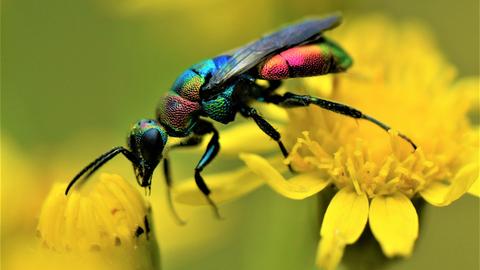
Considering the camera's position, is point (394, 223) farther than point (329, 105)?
No

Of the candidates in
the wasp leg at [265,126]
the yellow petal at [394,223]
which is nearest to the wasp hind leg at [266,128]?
the wasp leg at [265,126]

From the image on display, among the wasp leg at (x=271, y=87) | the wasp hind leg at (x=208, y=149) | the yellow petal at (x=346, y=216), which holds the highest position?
the wasp leg at (x=271, y=87)

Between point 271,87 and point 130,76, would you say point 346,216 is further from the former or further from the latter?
point 130,76

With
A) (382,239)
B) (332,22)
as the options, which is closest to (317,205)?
(382,239)

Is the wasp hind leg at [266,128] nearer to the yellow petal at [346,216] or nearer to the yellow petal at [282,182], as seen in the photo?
the yellow petal at [282,182]

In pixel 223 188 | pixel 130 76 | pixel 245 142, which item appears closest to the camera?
pixel 223 188

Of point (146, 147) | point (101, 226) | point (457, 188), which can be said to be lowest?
point (457, 188)

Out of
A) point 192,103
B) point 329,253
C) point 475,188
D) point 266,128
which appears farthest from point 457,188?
point 192,103
